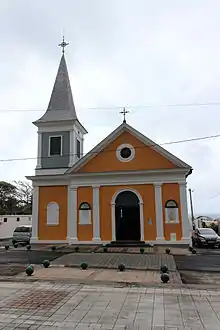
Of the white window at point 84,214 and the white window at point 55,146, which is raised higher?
the white window at point 55,146

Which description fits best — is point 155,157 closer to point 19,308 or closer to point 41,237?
point 41,237

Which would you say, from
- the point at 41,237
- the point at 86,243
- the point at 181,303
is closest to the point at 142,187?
the point at 86,243

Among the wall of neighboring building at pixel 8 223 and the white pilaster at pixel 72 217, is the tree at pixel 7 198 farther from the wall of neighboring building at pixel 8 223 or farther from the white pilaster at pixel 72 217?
the white pilaster at pixel 72 217

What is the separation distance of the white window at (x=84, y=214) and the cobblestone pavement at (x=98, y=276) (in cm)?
1006

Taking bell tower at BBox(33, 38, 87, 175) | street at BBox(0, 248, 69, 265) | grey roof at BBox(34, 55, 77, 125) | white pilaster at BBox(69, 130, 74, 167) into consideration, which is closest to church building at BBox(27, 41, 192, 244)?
white pilaster at BBox(69, 130, 74, 167)

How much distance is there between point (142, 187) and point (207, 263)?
8.54m

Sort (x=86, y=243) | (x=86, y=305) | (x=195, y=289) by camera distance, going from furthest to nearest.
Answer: (x=86, y=243), (x=195, y=289), (x=86, y=305)

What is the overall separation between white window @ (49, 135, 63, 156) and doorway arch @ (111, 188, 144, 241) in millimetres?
5792

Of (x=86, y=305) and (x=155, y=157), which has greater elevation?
(x=155, y=157)

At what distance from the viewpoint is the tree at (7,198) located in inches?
1785

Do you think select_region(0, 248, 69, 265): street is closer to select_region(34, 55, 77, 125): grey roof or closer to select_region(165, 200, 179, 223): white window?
select_region(165, 200, 179, 223): white window

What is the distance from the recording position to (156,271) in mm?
10922

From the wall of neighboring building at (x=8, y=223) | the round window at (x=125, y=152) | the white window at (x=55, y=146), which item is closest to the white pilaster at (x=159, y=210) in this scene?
the round window at (x=125, y=152)

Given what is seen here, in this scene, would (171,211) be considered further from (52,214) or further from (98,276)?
(98,276)
